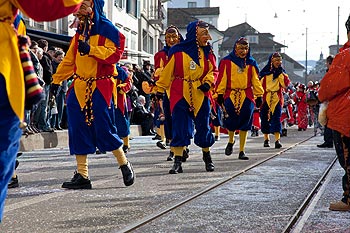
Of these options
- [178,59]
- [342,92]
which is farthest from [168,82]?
[342,92]

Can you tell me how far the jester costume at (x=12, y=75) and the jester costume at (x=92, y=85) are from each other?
356 centimetres

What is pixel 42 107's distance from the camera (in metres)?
13.1

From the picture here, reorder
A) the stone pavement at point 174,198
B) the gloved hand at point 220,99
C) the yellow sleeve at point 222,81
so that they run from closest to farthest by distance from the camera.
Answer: the stone pavement at point 174,198 < the gloved hand at point 220,99 < the yellow sleeve at point 222,81

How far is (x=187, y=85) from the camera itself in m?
9.05

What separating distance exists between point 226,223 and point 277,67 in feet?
31.9

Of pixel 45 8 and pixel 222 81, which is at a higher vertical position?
pixel 45 8

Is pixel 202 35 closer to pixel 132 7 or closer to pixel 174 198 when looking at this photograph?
pixel 174 198

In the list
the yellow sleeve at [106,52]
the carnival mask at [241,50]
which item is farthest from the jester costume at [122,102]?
the yellow sleeve at [106,52]

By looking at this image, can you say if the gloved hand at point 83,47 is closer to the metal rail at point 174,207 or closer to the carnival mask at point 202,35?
the metal rail at point 174,207

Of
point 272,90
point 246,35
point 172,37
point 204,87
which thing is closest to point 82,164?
point 204,87

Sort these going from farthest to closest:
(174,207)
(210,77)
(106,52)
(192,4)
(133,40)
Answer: (192,4) < (133,40) < (210,77) < (106,52) < (174,207)

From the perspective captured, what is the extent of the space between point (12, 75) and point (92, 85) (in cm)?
376

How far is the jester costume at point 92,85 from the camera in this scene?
7203 millimetres

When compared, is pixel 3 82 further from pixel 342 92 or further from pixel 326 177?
pixel 326 177
